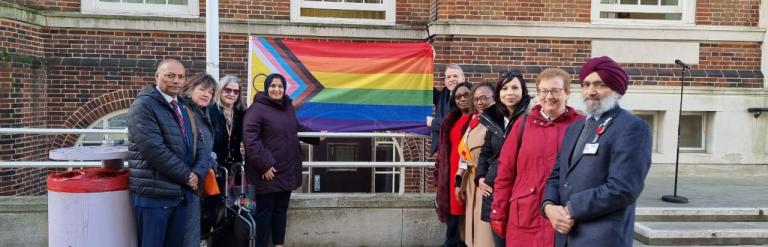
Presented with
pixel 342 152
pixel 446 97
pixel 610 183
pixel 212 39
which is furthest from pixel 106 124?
pixel 610 183

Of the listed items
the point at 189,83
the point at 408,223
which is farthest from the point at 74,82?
the point at 408,223

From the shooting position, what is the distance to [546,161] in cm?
296

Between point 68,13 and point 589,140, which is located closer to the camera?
point 589,140

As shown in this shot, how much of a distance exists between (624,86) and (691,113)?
6.44 metres

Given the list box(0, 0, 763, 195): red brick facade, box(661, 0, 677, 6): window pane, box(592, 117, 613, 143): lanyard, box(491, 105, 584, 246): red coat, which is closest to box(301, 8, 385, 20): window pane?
box(0, 0, 763, 195): red brick facade

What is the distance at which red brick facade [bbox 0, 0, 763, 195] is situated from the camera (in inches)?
292

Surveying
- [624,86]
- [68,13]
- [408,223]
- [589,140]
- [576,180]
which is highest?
[68,13]

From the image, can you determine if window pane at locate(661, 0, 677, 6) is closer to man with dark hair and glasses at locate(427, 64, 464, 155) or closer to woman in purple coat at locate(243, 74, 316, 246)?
man with dark hair and glasses at locate(427, 64, 464, 155)

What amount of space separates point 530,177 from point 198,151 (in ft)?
7.23

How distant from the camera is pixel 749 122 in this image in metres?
7.89

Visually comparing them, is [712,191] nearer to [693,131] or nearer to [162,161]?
[693,131]

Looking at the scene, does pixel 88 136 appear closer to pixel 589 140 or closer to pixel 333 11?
pixel 333 11

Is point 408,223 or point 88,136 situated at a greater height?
point 88,136

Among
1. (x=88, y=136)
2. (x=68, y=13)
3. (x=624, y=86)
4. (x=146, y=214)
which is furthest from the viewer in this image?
(x=88, y=136)
